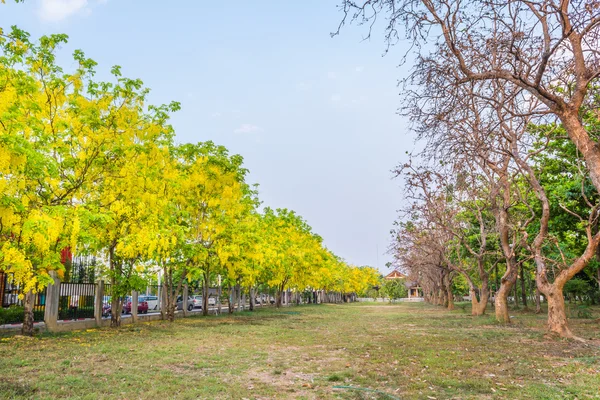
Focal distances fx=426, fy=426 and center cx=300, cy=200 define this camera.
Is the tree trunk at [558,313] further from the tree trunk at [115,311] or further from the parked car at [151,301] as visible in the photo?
the parked car at [151,301]

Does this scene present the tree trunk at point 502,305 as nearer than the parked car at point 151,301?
Yes

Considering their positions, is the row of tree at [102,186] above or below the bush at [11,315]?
above

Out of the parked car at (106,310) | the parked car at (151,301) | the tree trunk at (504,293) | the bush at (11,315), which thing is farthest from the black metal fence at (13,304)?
the tree trunk at (504,293)

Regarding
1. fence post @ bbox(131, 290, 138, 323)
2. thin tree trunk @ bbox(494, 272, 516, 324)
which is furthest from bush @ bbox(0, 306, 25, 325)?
thin tree trunk @ bbox(494, 272, 516, 324)

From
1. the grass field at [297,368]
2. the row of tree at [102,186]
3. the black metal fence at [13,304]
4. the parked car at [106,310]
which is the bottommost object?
the grass field at [297,368]

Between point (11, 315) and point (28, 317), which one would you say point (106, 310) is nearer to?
point (11, 315)

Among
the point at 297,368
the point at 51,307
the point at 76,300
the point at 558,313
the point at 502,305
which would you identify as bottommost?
the point at 297,368

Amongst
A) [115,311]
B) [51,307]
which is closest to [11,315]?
[51,307]

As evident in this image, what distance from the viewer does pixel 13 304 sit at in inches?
581

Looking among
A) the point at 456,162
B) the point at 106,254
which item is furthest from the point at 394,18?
the point at 106,254

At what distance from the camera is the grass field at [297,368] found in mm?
5867

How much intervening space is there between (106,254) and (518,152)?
49.0 feet

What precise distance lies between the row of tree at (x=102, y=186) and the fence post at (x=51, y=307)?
2.37 feet

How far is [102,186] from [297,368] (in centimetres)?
992
